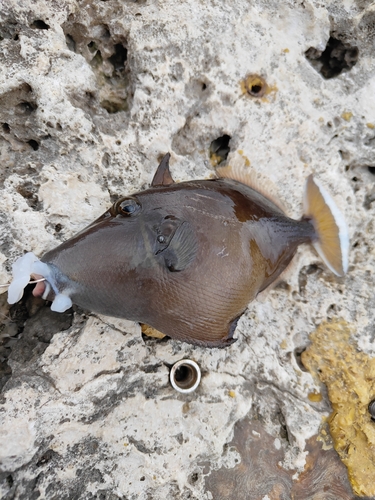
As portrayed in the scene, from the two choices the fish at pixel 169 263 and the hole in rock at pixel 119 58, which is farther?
the hole in rock at pixel 119 58

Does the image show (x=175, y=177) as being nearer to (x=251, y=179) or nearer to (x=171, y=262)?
(x=251, y=179)

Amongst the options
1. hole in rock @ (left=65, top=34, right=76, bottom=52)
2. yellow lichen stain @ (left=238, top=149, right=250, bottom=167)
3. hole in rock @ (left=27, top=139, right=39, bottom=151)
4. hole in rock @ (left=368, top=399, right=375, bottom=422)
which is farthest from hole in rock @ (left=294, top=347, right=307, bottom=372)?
hole in rock @ (left=65, top=34, right=76, bottom=52)

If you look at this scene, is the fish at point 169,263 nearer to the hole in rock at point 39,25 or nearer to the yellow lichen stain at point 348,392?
the yellow lichen stain at point 348,392

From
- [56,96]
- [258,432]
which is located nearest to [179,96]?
[56,96]

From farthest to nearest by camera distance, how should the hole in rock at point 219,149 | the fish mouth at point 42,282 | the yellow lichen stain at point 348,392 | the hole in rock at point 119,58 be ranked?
the hole in rock at point 219,149 → the hole in rock at point 119,58 → the yellow lichen stain at point 348,392 → the fish mouth at point 42,282

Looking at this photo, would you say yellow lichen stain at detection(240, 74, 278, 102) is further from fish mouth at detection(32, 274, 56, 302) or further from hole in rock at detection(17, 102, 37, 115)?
fish mouth at detection(32, 274, 56, 302)

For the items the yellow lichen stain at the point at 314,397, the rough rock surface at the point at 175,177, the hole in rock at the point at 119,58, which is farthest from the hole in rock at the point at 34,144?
the yellow lichen stain at the point at 314,397
